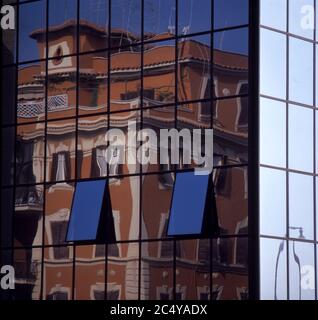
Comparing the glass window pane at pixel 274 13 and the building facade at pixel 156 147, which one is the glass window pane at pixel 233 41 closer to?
the building facade at pixel 156 147

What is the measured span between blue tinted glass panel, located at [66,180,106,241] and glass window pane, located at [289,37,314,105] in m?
6.81

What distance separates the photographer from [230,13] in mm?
37094

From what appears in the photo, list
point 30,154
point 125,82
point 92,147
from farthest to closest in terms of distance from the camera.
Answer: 1. point 30,154
2. point 92,147
3. point 125,82

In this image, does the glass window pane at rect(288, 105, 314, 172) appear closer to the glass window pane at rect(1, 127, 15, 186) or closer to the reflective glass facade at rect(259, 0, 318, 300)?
the reflective glass facade at rect(259, 0, 318, 300)

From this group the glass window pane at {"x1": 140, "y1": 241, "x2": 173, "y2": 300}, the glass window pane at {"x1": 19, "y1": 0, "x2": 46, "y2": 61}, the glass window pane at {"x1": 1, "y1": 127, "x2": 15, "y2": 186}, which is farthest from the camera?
the glass window pane at {"x1": 1, "y1": 127, "x2": 15, "y2": 186}

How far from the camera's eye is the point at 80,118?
133 feet

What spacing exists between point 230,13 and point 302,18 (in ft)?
8.24

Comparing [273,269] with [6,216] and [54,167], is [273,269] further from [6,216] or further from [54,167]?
[6,216]

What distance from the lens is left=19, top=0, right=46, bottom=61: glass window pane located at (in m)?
42.3

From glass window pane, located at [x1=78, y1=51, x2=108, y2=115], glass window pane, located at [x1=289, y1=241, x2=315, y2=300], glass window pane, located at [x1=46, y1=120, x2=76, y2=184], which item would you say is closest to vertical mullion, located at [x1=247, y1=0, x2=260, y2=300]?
glass window pane, located at [x1=289, y1=241, x2=315, y2=300]

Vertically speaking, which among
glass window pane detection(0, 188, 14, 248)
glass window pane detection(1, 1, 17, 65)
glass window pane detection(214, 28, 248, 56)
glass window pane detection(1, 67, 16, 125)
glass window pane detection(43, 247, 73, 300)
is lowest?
glass window pane detection(43, 247, 73, 300)

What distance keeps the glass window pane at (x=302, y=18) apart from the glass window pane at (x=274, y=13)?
0.32 m

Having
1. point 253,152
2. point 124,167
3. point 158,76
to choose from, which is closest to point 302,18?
point 158,76
